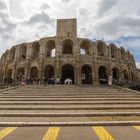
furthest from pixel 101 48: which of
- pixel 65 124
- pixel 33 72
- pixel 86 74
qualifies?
pixel 65 124

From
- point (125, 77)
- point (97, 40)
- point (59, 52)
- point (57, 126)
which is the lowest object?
point (57, 126)

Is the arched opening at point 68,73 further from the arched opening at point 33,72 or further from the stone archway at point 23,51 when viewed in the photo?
the stone archway at point 23,51

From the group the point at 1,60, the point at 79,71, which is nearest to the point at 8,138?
the point at 79,71

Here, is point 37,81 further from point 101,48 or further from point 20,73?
point 101,48

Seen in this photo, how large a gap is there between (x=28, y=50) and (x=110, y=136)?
35.0 meters

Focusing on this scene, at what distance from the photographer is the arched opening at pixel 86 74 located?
36750 millimetres

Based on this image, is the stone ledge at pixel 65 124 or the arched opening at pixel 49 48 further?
the arched opening at pixel 49 48

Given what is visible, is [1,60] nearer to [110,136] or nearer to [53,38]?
[53,38]

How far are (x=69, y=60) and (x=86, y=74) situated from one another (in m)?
5.25

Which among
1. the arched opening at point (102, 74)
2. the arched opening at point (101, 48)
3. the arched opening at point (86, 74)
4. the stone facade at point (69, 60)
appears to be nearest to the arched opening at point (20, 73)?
the stone facade at point (69, 60)

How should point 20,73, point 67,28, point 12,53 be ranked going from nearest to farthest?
point 20,73
point 67,28
point 12,53

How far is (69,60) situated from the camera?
35500 millimetres

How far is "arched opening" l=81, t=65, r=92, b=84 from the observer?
1447 inches

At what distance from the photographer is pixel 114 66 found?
37562 millimetres
